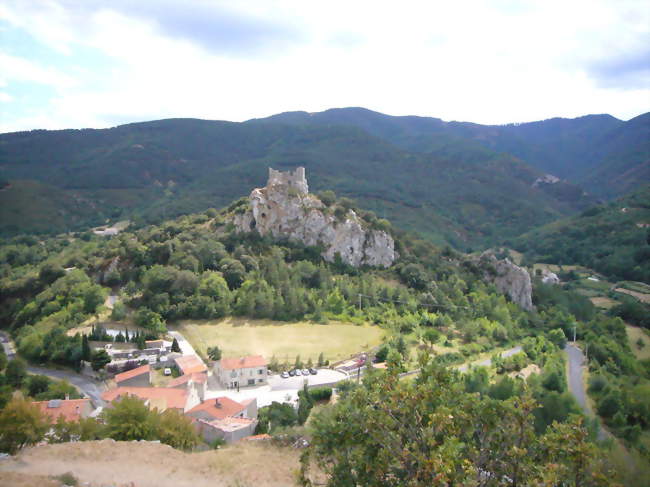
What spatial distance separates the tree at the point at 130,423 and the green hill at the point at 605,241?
11025 centimetres

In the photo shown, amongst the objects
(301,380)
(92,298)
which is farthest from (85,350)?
(301,380)

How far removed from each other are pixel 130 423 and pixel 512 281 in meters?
60.6

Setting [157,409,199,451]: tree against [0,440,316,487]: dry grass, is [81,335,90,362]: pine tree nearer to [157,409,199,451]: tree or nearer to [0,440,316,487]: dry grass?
[157,409,199,451]: tree

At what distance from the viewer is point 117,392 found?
3241 centimetres

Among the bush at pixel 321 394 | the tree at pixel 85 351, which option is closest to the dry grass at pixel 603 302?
the bush at pixel 321 394

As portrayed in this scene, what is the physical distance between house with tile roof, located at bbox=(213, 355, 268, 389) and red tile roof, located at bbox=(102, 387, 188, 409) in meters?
5.14

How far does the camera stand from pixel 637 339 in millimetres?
64250

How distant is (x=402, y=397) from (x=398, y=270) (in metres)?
59.3

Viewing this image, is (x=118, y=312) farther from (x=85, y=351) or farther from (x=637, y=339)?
(x=637, y=339)

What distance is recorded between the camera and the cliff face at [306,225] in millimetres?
69812

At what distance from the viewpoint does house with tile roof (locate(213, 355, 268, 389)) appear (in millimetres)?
37438

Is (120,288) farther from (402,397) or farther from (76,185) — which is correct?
(76,185)

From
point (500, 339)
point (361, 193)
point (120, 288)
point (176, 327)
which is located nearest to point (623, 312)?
point (500, 339)

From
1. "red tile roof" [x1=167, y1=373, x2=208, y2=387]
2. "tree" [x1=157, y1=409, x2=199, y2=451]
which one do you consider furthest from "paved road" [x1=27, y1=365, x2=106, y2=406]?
"tree" [x1=157, y1=409, x2=199, y2=451]
